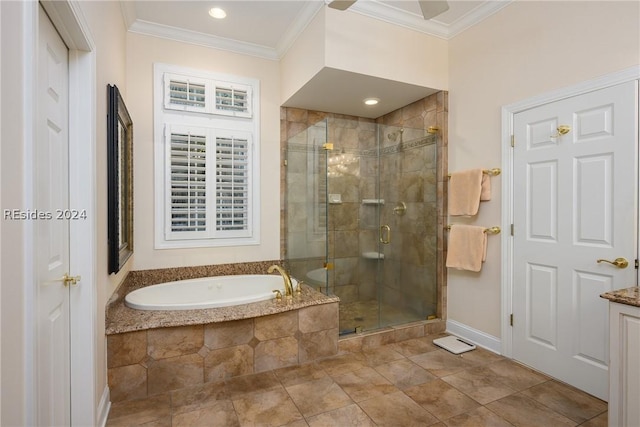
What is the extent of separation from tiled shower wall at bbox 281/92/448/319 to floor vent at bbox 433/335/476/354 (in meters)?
0.28

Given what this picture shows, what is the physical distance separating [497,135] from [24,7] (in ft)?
9.64

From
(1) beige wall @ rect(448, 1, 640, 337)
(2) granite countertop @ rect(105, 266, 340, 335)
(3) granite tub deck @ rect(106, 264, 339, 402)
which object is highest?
(1) beige wall @ rect(448, 1, 640, 337)

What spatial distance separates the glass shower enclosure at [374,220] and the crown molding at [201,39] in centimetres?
Result: 98

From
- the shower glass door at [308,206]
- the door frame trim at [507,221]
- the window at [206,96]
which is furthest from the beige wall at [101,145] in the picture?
the door frame trim at [507,221]

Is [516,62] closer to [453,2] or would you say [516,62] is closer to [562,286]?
[453,2]

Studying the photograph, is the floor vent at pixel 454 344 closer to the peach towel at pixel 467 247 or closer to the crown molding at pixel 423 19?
the peach towel at pixel 467 247

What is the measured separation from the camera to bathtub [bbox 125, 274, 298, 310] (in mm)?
2926

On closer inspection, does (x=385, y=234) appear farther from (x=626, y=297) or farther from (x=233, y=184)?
(x=626, y=297)

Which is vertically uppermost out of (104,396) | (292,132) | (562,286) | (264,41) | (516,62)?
(264,41)

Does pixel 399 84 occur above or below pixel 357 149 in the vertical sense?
above

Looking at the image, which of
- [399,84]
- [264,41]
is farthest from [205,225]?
[399,84]

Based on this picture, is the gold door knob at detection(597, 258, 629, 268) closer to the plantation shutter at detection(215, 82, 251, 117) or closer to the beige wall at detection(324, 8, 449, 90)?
the beige wall at detection(324, 8, 449, 90)

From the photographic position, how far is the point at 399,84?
121 inches

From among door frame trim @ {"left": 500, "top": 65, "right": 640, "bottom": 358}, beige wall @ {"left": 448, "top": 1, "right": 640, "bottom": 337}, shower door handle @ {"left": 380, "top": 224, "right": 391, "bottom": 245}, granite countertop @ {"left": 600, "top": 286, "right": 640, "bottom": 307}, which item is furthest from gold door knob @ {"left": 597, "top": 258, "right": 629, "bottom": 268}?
shower door handle @ {"left": 380, "top": 224, "right": 391, "bottom": 245}
